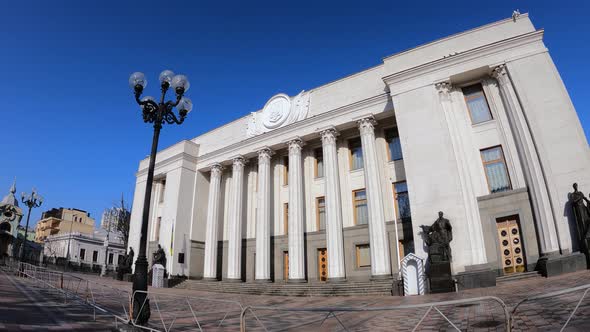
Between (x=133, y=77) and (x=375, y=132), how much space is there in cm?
1454

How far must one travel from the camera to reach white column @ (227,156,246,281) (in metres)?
22.9

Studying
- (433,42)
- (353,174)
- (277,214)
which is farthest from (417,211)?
(277,214)

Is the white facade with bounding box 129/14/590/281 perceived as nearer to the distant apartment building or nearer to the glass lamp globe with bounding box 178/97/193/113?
the glass lamp globe with bounding box 178/97/193/113

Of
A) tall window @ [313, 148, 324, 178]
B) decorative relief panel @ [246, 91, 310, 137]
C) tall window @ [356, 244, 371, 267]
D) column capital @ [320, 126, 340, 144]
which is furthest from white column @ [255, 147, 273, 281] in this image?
tall window @ [356, 244, 371, 267]

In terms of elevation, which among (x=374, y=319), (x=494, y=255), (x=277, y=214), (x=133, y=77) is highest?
(x=133, y=77)

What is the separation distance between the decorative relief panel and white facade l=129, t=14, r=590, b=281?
3.3 inches

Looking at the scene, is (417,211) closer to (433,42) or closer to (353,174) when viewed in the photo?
(353,174)

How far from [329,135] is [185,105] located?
39.5 feet

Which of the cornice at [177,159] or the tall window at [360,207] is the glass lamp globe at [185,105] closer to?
the tall window at [360,207]

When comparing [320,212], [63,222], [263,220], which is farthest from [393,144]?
[63,222]

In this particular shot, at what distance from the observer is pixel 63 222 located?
7262 centimetres

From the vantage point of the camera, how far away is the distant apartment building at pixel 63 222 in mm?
72125

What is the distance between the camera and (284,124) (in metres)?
23.2

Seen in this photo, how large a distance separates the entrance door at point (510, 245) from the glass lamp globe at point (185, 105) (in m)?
13.5
